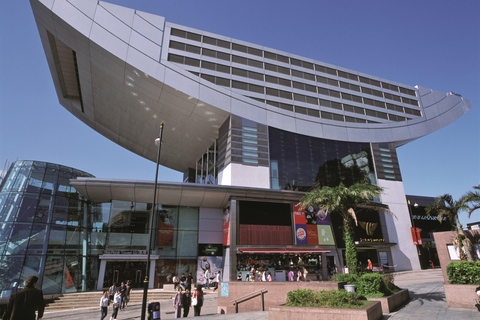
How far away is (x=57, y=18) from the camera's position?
2703 cm

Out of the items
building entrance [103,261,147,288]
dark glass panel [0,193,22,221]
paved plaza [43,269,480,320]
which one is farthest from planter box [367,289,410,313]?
dark glass panel [0,193,22,221]

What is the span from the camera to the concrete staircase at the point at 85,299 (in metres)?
21.1

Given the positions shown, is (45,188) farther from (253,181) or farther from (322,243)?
(322,243)

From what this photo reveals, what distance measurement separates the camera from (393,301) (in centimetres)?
1232

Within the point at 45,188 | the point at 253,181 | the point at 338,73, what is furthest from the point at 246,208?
the point at 338,73

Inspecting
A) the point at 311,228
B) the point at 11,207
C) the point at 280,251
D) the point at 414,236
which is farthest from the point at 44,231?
the point at 414,236

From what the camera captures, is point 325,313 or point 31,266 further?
point 31,266

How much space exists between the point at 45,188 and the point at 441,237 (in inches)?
1283

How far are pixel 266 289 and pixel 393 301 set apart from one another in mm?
6655

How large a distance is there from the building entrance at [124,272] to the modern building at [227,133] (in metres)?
0.19

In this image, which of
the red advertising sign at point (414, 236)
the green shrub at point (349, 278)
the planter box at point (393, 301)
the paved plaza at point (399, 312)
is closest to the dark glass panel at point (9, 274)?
the paved plaza at point (399, 312)

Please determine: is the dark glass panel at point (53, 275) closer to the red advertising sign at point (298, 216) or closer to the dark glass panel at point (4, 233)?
the dark glass panel at point (4, 233)

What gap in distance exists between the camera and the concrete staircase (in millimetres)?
21109

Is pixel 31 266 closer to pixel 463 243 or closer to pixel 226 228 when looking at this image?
pixel 226 228
